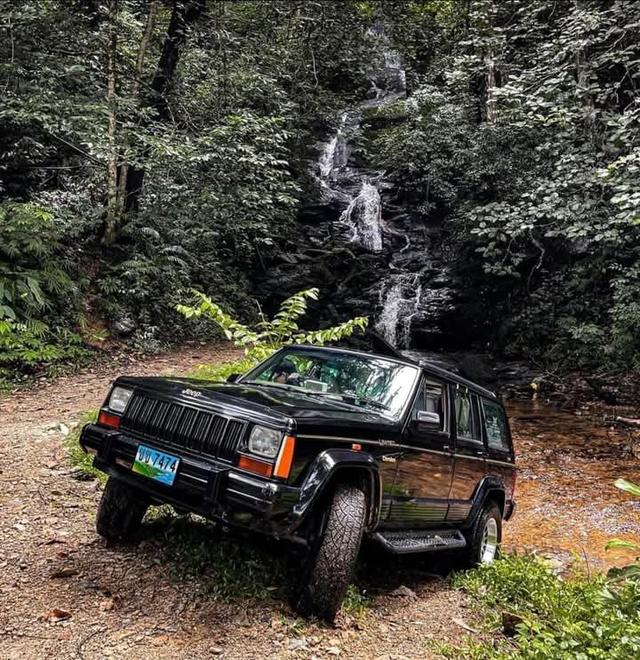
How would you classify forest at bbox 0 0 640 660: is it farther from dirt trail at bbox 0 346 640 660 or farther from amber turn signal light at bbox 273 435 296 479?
amber turn signal light at bbox 273 435 296 479

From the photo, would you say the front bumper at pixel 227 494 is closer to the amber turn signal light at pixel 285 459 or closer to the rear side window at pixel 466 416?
the amber turn signal light at pixel 285 459

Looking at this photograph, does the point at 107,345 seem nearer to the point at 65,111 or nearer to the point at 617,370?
the point at 65,111

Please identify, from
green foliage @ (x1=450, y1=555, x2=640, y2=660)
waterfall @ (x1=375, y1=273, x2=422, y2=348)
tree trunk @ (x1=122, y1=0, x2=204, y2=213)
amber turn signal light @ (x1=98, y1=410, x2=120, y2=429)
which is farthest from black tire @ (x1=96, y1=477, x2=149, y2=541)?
waterfall @ (x1=375, y1=273, x2=422, y2=348)

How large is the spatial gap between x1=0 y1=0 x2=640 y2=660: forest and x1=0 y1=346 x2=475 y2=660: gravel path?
2cm

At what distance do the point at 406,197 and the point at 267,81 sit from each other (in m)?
12.5

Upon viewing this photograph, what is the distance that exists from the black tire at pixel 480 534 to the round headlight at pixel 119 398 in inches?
135

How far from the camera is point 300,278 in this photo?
849 inches

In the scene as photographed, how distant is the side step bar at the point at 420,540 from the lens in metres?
4.02

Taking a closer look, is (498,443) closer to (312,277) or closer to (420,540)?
(420,540)

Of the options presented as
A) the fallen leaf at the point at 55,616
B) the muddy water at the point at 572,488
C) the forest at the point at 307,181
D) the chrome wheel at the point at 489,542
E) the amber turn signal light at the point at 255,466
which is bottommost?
the muddy water at the point at 572,488

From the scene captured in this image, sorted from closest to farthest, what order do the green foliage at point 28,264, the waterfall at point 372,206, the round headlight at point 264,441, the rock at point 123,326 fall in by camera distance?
the round headlight at point 264,441
the green foliage at point 28,264
the rock at point 123,326
the waterfall at point 372,206

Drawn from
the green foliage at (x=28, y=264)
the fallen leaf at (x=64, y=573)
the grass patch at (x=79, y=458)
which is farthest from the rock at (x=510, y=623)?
the green foliage at (x=28, y=264)

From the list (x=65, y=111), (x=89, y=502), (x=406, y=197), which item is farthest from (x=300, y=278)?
(x=89, y=502)

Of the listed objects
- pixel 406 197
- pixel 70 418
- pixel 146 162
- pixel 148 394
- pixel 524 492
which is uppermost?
pixel 406 197
